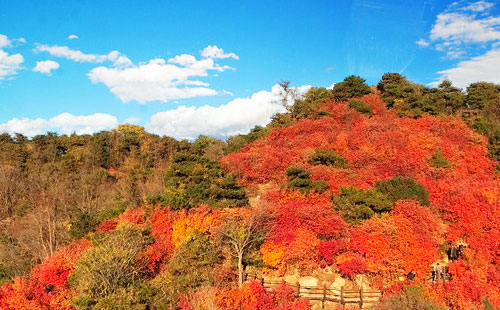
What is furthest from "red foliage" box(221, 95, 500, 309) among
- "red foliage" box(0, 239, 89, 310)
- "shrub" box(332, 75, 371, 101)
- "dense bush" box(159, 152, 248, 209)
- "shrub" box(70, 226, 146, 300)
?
"red foliage" box(0, 239, 89, 310)

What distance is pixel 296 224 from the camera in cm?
2372

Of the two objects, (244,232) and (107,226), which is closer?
(244,232)

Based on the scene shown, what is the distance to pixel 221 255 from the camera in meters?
23.3

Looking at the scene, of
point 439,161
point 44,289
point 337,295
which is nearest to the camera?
point 337,295

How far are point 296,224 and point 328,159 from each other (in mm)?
11111

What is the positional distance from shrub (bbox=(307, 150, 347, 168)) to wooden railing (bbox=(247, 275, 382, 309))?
13.9 metres

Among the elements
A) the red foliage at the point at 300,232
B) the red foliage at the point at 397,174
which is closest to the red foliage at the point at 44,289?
the red foliage at the point at 300,232

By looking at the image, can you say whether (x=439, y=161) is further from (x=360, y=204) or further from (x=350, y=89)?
(x=350, y=89)

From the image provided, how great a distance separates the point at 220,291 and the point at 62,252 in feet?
43.9

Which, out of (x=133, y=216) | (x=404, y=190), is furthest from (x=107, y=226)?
(x=404, y=190)

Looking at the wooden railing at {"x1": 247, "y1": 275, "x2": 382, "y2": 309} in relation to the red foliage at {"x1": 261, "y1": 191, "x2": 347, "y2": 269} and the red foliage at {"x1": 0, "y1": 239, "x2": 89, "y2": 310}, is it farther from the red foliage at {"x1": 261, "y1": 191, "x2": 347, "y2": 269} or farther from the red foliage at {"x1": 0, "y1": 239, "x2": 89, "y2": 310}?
the red foliage at {"x1": 0, "y1": 239, "x2": 89, "y2": 310}

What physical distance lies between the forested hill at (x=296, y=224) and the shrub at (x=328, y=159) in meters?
0.11

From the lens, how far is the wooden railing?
20.2m

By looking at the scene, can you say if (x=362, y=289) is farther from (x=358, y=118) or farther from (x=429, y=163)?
(x=358, y=118)
